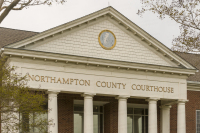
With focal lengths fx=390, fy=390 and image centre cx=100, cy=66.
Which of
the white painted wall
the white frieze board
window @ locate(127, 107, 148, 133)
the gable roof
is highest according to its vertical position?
the gable roof

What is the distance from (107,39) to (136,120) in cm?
807

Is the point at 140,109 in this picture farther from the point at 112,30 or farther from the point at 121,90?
the point at 112,30

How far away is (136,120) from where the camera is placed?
31.9 meters

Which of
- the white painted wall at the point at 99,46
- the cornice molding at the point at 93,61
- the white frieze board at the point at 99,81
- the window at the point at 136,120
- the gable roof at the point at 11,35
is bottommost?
the window at the point at 136,120

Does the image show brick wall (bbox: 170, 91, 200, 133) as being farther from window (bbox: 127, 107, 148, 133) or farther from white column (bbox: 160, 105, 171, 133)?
window (bbox: 127, 107, 148, 133)

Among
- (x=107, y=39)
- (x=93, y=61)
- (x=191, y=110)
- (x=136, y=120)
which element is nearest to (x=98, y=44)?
(x=107, y=39)

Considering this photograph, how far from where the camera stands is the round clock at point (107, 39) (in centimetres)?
2725

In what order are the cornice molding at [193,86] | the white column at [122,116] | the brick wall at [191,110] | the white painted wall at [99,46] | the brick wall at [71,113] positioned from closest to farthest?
1. the white painted wall at [99,46]
2. the white column at [122,116]
3. the brick wall at [71,113]
4. the cornice molding at [193,86]
5. the brick wall at [191,110]

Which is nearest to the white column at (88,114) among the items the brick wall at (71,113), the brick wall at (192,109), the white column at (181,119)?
the brick wall at (71,113)

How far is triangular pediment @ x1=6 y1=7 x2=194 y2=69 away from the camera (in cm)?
2539

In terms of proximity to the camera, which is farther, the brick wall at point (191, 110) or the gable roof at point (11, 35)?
the brick wall at point (191, 110)

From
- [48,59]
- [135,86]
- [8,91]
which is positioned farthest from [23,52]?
[135,86]

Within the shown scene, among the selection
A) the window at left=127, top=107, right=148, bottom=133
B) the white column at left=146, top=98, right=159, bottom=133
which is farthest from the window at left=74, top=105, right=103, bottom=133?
the white column at left=146, top=98, right=159, bottom=133

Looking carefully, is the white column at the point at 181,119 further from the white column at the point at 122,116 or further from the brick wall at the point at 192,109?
the white column at the point at 122,116
